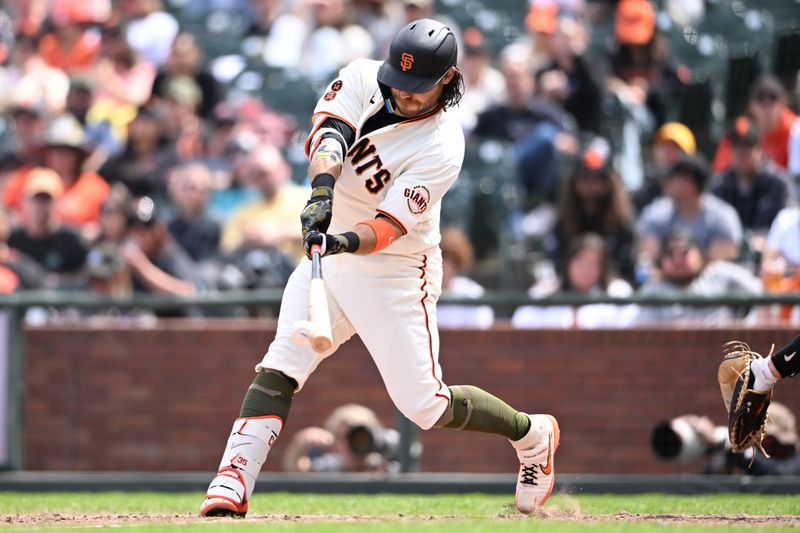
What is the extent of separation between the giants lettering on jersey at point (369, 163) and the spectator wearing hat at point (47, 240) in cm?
518

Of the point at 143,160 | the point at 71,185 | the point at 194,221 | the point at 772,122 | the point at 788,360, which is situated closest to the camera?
the point at 788,360

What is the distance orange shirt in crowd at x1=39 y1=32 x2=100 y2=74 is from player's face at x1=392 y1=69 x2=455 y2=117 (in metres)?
8.53

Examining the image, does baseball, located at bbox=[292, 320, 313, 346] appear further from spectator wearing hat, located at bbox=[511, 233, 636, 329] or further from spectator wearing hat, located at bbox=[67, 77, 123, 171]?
spectator wearing hat, located at bbox=[67, 77, 123, 171]

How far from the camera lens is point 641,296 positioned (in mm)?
8031

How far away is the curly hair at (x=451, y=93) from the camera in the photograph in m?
5.31

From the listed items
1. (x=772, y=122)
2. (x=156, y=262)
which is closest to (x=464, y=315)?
(x=156, y=262)

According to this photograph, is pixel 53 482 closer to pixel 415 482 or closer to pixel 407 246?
pixel 415 482

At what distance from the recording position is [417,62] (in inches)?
200

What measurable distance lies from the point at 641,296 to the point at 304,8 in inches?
222

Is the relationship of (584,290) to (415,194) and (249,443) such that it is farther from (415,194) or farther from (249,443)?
(249,443)

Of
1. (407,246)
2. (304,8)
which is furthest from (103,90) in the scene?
(407,246)

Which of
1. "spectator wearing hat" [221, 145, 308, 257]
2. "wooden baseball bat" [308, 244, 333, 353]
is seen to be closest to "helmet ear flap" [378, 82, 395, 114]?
"wooden baseball bat" [308, 244, 333, 353]

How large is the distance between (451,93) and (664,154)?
15.8ft

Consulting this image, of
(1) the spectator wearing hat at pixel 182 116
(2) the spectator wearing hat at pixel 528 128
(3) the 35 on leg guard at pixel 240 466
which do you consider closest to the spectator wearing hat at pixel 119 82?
(1) the spectator wearing hat at pixel 182 116
